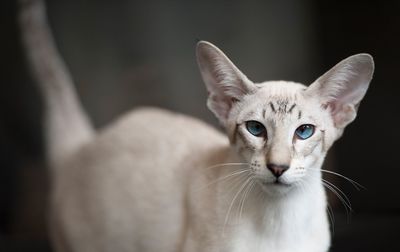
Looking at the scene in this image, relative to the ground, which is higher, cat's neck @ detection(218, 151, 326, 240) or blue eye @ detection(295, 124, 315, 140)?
blue eye @ detection(295, 124, 315, 140)

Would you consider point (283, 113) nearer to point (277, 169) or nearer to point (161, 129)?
point (277, 169)

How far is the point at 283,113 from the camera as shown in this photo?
124 cm

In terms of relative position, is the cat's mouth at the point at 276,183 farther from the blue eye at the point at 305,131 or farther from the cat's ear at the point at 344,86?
the cat's ear at the point at 344,86

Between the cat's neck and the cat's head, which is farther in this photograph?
the cat's neck

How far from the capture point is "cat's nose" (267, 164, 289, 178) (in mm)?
1168

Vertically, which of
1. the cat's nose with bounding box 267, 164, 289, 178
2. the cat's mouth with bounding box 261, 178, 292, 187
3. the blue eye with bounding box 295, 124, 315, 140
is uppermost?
the blue eye with bounding box 295, 124, 315, 140

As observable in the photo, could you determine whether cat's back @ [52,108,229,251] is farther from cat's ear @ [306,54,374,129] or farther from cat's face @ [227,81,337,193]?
cat's ear @ [306,54,374,129]

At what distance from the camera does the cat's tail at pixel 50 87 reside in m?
2.02

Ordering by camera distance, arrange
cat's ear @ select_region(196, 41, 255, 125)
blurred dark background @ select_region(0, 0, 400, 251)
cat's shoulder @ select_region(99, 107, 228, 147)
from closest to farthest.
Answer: cat's ear @ select_region(196, 41, 255, 125), cat's shoulder @ select_region(99, 107, 228, 147), blurred dark background @ select_region(0, 0, 400, 251)

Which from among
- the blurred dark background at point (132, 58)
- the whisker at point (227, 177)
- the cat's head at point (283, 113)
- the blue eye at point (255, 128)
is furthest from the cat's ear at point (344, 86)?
the blurred dark background at point (132, 58)

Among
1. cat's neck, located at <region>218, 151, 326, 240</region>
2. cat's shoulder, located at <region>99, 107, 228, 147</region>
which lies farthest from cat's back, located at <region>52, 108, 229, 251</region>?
cat's neck, located at <region>218, 151, 326, 240</region>

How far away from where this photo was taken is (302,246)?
4.53 feet

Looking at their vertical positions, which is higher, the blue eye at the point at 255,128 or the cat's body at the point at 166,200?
the blue eye at the point at 255,128

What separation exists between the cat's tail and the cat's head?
845 mm
